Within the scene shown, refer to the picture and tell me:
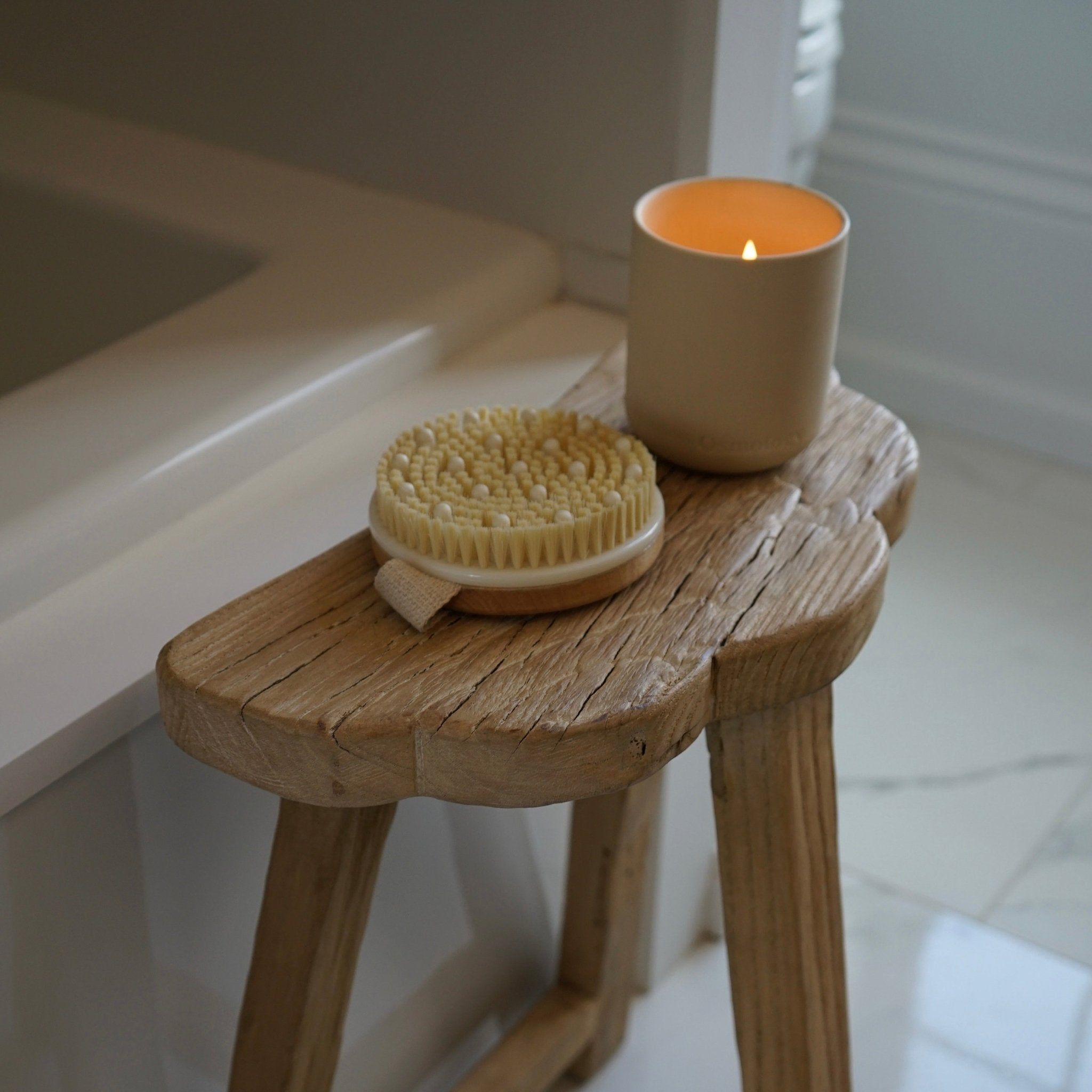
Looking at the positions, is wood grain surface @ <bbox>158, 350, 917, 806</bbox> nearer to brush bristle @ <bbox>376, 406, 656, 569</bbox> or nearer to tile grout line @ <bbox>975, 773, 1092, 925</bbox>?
brush bristle @ <bbox>376, 406, 656, 569</bbox>

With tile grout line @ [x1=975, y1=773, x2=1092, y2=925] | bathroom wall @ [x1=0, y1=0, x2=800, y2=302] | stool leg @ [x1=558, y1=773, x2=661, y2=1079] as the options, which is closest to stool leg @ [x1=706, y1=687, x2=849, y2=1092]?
stool leg @ [x1=558, y1=773, x2=661, y2=1079]

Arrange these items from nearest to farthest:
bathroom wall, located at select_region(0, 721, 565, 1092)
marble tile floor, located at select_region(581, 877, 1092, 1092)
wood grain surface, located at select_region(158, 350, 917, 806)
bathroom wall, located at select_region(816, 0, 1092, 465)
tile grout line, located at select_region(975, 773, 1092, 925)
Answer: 1. wood grain surface, located at select_region(158, 350, 917, 806)
2. bathroom wall, located at select_region(0, 721, 565, 1092)
3. marble tile floor, located at select_region(581, 877, 1092, 1092)
4. tile grout line, located at select_region(975, 773, 1092, 925)
5. bathroom wall, located at select_region(816, 0, 1092, 465)

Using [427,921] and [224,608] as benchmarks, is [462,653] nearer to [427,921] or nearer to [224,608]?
[224,608]

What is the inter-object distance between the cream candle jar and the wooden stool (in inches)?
Answer: 1.1

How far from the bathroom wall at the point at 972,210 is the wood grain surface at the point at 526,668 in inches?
48.1

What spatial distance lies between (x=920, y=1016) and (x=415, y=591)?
699 millimetres

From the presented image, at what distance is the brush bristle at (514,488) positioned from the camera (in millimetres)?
501

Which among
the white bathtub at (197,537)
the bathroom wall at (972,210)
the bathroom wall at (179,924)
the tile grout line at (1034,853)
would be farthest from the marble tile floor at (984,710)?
the bathroom wall at (179,924)

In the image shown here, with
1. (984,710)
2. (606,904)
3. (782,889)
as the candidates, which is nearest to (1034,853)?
(984,710)

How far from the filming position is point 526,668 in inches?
19.2

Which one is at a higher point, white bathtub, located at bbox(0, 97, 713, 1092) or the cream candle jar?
the cream candle jar

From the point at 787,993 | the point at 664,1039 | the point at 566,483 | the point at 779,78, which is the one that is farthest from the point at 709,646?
the point at 664,1039

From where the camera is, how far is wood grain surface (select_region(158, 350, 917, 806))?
0.46 m

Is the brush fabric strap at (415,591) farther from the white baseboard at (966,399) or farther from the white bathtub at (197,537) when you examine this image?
the white baseboard at (966,399)
